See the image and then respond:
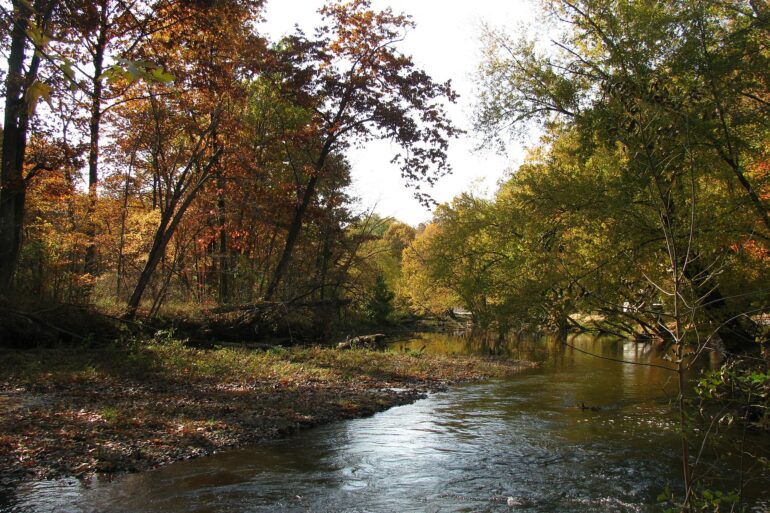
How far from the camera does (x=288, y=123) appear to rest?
91.2 feet

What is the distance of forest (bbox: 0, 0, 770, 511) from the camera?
254 inches

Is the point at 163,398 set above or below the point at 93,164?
below

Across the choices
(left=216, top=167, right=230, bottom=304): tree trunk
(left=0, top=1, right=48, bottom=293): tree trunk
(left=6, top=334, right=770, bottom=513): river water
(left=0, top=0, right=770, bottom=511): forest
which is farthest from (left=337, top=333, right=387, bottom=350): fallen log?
(left=0, top=1, right=48, bottom=293): tree trunk

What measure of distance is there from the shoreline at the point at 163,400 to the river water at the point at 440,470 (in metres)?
0.45

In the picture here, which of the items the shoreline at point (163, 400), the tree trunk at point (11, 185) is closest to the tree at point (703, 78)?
Result: the shoreline at point (163, 400)

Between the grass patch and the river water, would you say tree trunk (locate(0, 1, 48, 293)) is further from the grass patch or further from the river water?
the river water

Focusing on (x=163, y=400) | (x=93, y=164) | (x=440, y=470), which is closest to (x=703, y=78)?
(x=440, y=470)

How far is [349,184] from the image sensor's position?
102ft

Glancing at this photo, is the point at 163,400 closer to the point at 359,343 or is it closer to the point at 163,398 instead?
the point at 163,398

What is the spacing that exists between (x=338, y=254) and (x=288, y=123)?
7.45 m

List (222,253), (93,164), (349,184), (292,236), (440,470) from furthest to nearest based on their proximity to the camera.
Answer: (349,184), (222,253), (292,236), (93,164), (440,470)

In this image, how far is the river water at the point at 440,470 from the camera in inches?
239

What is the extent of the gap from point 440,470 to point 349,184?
24.8 metres

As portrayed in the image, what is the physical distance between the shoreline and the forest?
0.89 ft
